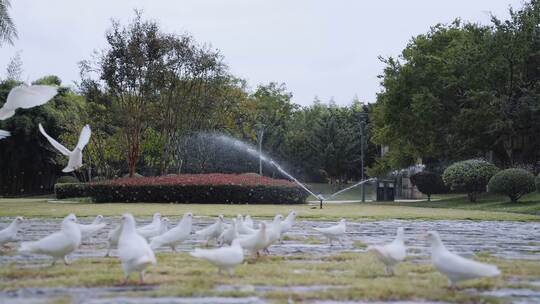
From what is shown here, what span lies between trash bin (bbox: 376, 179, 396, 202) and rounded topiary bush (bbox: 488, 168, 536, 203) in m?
10.5

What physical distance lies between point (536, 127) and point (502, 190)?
263 inches

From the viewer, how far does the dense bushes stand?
28.6m

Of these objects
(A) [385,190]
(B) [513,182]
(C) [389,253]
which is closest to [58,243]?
(C) [389,253]

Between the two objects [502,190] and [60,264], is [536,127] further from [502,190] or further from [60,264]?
[60,264]

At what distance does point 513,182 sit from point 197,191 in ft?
44.1

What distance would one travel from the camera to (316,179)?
201ft

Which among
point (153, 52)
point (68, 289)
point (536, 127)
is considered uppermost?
point (153, 52)

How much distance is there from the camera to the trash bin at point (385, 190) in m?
36.9

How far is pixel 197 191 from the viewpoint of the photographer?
94.1 feet

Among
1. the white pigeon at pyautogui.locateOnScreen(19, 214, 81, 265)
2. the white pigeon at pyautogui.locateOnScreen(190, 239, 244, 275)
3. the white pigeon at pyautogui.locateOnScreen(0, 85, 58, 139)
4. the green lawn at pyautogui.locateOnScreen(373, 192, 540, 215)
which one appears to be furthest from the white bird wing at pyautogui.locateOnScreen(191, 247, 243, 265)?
the green lawn at pyautogui.locateOnScreen(373, 192, 540, 215)

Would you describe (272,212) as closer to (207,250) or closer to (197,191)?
(197,191)

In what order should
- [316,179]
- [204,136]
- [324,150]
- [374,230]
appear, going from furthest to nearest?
[316,179] < [324,150] < [204,136] < [374,230]

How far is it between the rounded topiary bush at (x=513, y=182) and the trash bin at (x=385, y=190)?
34.4 ft

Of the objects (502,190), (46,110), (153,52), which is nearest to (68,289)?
(502,190)
